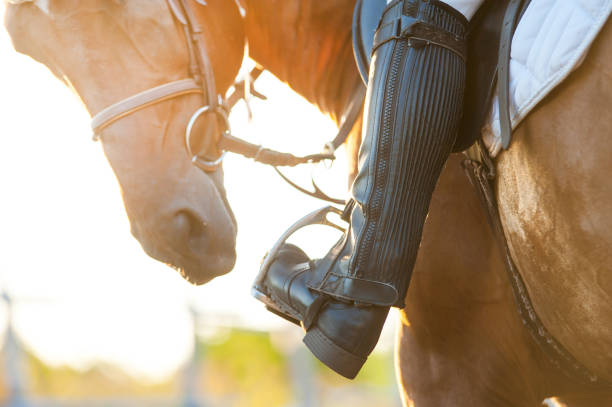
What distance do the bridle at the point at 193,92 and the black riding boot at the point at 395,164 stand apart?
2.27 feet

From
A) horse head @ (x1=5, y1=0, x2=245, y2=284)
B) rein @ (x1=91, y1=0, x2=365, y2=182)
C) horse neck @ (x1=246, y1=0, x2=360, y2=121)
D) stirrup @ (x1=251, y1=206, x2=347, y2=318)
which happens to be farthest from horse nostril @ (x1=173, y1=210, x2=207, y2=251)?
horse neck @ (x1=246, y1=0, x2=360, y2=121)

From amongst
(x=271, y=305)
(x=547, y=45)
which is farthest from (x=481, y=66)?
(x=271, y=305)

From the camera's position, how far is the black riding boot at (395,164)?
1.93 meters

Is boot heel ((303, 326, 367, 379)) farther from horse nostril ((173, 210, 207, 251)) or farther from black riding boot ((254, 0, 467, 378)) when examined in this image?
horse nostril ((173, 210, 207, 251))

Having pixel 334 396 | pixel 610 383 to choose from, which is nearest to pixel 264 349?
pixel 334 396

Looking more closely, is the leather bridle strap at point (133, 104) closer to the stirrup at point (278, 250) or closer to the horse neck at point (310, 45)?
the horse neck at point (310, 45)

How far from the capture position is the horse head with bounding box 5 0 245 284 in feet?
8.59

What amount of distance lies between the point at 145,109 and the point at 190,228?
49 centimetres

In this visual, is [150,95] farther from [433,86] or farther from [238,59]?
[433,86]

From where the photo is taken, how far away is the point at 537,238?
5.96ft

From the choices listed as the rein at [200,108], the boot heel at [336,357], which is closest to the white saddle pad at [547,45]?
the boot heel at [336,357]

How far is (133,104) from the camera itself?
8.71 feet

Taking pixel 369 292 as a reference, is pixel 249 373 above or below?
below

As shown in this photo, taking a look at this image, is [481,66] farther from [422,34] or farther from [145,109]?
[145,109]
